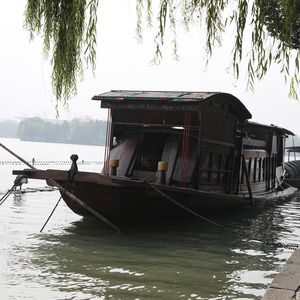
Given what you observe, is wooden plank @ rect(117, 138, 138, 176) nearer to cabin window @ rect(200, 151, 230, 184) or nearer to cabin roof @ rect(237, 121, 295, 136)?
cabin window @ rect(200, 151, 230, 184)

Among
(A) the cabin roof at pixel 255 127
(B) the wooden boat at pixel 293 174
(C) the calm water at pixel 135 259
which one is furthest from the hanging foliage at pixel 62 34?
(B) the wooden boat at pixel 293 174

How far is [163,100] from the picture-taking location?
39.5 feet

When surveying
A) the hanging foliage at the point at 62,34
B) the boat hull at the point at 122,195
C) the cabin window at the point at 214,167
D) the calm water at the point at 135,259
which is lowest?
the calm water at the point at 135,259

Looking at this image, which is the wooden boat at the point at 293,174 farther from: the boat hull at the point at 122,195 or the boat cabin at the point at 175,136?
the boat hull at the point at 122,195

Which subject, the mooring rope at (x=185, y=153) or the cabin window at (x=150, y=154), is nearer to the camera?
the mooring rope at (x=185, y=153)

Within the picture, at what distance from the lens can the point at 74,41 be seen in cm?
543

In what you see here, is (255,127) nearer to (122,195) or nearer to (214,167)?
(214,167)

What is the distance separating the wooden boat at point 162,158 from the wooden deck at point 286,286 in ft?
15.5

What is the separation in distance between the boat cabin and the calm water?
1.38 m

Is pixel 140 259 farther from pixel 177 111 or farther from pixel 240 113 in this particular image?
pixel 240 113

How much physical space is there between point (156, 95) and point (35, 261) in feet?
19.4

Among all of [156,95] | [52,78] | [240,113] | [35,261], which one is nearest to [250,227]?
[240,113]

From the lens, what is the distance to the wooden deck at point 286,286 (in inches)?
192

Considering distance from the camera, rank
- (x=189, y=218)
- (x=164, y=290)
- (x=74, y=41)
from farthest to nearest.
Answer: (x=189, y=218) < (x=164, y=290) < (x=74, y=41)
